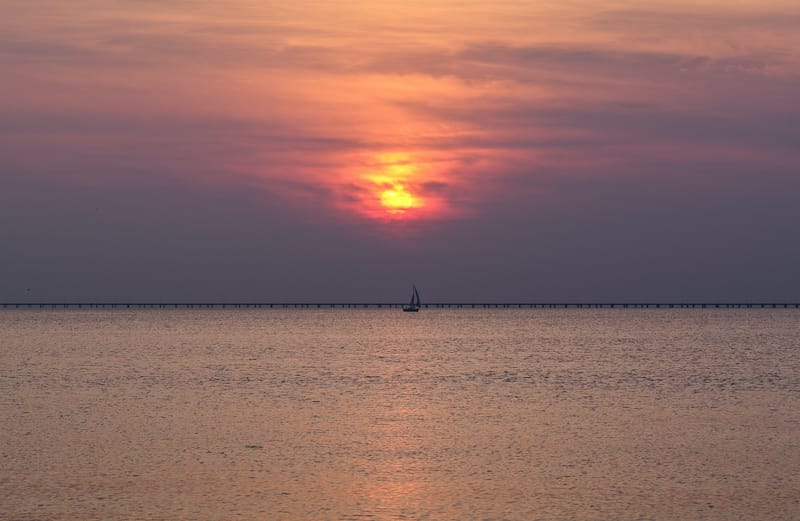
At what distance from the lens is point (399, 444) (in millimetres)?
49625

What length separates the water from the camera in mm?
35562

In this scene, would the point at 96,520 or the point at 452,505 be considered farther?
the point at 452,505

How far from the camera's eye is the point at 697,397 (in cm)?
7475

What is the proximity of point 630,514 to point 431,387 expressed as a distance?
49.5 m

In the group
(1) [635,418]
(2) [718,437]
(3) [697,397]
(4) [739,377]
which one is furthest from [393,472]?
(4) [739,377]

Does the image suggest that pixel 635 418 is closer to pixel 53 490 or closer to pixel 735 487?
pixel 735 487

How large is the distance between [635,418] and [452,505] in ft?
93.6

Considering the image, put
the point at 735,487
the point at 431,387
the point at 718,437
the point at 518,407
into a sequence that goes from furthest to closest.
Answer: the point at 431,387 < the point at 518,407 < the point at 718,437 < the point at 735,487

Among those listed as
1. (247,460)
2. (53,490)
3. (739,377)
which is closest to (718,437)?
(247,460)

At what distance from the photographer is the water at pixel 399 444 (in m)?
35.6

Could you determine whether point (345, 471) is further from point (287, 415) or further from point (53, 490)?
point (287, 415)

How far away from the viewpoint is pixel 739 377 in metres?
94.4

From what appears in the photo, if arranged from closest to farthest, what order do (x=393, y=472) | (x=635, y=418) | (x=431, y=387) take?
(x=393, y=472) → (x=635, y=418) → (x=431, y=387)

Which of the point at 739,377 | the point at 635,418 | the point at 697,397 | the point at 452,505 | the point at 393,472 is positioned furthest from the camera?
the point at 739,377
